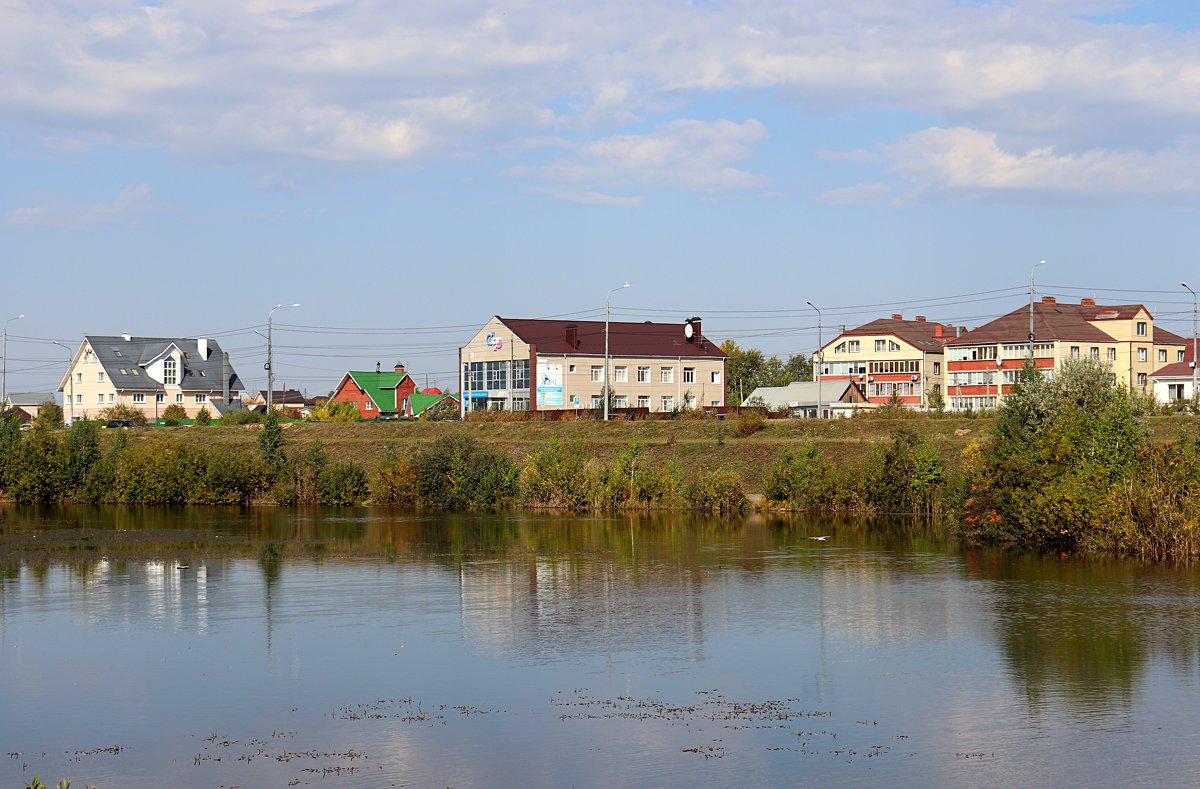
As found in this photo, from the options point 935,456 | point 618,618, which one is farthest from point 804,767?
point 935,456

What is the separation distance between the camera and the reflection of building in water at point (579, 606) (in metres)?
30.2

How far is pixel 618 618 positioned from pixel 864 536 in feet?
78.0

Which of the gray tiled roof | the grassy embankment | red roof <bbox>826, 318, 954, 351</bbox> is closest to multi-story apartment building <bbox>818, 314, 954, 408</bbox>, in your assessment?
red roof <bbox>826, 318, 954, 351</bbox>

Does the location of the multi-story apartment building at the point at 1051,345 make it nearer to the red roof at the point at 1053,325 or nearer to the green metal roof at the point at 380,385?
the red roof at the point at 1053,325

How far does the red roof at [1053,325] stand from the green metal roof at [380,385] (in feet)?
221

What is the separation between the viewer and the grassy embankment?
246ft

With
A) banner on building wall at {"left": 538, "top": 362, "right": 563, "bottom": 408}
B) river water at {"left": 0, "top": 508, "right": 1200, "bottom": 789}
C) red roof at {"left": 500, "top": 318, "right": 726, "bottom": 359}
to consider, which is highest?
red roof at {"left": 500, "top": 318, "right": 726, "bottom": 359}

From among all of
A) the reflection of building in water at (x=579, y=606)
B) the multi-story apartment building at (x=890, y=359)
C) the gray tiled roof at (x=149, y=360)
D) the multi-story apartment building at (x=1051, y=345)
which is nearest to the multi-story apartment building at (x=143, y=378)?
the gray tiled roof at (x=149, y=360)

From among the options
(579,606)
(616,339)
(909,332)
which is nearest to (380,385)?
(616,339)

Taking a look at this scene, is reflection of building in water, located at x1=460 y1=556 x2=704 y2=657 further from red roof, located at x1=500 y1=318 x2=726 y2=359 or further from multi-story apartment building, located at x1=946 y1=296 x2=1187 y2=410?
multi-story apartment building, located at x1=946 y1=296 x2=1187 y2=410

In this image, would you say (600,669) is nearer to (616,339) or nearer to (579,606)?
(579,606)

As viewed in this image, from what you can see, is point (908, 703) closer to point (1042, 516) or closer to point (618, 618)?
point (618, 618)

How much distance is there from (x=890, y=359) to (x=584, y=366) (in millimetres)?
37641

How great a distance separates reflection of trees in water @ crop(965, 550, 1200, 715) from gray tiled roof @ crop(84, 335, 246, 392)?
116564 millimetres
